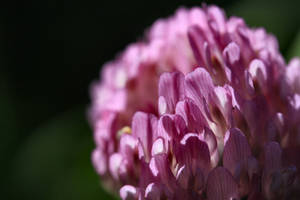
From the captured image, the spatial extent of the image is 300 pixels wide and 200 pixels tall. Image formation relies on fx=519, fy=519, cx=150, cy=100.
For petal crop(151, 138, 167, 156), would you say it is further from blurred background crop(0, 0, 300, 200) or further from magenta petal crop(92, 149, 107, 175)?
blurred background crop(0, 0, 300, 200)

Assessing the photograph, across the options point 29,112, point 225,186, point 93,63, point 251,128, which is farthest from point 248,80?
point 93,63

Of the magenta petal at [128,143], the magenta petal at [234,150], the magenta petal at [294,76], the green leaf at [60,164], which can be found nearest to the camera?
the magenta petal at [234,150]

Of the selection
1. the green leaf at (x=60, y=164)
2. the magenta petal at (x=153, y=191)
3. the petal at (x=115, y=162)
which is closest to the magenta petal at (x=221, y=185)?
the magenta petal at (x=153, y=191)

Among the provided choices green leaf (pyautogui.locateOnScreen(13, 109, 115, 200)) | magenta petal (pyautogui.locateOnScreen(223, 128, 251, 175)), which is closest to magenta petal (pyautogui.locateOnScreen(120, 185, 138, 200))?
magenta petal (pyautogui.locateOnScreen(223, 128, 251, 175))

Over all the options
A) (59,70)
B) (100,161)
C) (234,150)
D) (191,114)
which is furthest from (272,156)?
(59,70)

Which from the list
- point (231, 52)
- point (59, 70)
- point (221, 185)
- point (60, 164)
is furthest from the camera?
point (59, 70)

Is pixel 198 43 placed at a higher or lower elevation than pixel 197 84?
higher

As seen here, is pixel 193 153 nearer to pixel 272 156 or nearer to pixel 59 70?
pixel 272 156

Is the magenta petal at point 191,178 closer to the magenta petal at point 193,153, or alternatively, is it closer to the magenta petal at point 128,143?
the magenta petal at point 193,153
